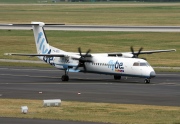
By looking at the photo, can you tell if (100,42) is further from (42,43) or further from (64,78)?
(64,78)

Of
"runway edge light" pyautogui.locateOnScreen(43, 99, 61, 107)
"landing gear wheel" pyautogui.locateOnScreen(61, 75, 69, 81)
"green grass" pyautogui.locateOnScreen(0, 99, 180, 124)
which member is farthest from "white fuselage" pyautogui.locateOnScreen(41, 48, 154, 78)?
"runway edge light" pyautogui.locateOnScreen(43, 99, 61, 107)

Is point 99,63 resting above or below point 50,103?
above

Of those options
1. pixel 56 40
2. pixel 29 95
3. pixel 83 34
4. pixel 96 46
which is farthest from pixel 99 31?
pixel 29 95

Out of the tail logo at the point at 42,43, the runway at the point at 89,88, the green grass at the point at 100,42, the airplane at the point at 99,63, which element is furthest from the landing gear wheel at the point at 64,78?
the green grass at the point at 100,42

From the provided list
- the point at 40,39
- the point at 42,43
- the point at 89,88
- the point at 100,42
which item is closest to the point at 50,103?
the point at 89,88

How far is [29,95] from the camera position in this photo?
143ft

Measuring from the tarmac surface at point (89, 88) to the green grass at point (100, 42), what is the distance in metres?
15.1

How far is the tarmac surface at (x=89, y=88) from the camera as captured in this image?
41469 millimetres

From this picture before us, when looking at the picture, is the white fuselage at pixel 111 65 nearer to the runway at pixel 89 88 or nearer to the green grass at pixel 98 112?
the runway at pixel 89 88

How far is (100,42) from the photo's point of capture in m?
91.6

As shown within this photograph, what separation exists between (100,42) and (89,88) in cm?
4413

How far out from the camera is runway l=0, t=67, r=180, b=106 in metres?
41.5

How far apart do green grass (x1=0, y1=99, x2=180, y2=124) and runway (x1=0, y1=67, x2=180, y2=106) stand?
2.23 metres

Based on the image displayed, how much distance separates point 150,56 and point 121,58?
2401cm
